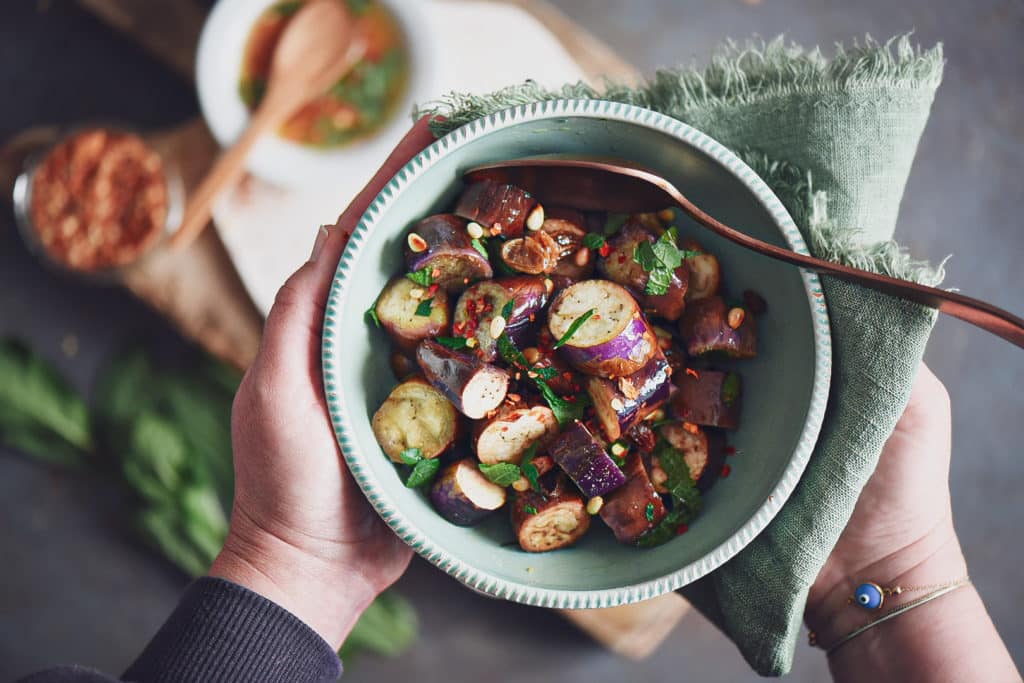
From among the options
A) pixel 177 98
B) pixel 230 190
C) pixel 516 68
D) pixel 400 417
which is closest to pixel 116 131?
pixel 177 98

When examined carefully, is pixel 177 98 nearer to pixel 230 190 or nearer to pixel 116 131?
pixel 116 131

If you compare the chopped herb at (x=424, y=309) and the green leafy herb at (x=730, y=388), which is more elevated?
the green leafy herb at (x=730, y=388)

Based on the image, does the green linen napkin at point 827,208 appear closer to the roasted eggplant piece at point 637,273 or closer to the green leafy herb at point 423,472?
the roasted eggplant piece at point 637,273

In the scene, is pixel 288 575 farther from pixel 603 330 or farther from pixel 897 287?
pixel 897 287

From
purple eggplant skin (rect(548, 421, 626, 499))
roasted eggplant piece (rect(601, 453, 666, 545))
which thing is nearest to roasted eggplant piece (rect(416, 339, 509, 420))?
purple eggplant skin (rect(548, 421, 626, 499))

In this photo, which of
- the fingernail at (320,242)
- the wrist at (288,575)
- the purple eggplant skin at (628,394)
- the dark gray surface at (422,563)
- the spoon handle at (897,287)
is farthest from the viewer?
the dark gray surface at (422,563)

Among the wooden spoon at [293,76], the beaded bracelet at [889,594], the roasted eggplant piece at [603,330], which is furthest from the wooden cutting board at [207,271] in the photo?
the roasted eggplant piece at [603,330]
